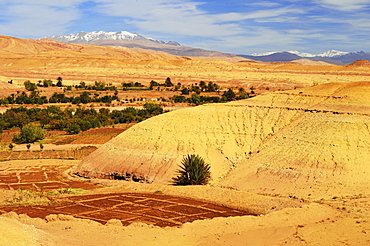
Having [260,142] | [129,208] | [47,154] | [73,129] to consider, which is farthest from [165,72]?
[129,208]

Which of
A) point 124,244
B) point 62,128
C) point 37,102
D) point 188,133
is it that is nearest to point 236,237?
Answer: point 124,244

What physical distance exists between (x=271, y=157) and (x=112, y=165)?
27.3ft

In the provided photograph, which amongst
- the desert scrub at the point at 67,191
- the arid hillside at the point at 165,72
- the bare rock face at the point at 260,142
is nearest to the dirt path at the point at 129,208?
the desert scrub at the point at 67,191

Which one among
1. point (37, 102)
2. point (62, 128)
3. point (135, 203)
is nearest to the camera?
point (135, 203)

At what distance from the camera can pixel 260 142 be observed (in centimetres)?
2445

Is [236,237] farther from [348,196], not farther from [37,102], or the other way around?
[37,102]

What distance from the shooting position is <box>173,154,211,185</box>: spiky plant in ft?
71.1

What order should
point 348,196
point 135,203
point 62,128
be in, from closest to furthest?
point 348,196, point 135,203, point 62,128

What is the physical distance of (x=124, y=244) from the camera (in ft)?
44.2

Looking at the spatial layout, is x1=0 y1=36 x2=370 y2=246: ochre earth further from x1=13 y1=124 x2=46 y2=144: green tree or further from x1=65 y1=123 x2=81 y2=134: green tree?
x1=65 y1=123 x2=81 y2=134: green tree

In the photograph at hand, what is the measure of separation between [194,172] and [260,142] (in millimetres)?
4696

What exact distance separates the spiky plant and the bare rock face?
1.89 feet

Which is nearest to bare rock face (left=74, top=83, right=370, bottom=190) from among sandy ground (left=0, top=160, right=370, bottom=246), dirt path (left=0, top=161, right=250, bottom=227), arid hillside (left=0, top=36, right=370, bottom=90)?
sandy ground (left=0, top=160, right=370, bottom=246)

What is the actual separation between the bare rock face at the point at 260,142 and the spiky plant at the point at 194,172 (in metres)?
0.58
